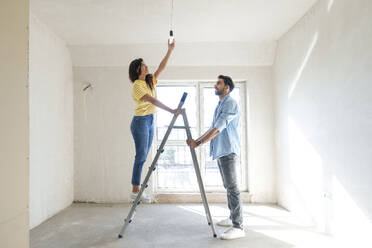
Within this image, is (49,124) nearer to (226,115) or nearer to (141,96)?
(141,96)

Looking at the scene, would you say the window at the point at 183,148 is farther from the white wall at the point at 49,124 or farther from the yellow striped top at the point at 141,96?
the yellow striped top at the point at 141,96

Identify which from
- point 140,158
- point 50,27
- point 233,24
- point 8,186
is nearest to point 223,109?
point 140,158

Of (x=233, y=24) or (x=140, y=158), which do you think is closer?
(x=140, y=158)

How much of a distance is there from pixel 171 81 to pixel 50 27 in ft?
6.37

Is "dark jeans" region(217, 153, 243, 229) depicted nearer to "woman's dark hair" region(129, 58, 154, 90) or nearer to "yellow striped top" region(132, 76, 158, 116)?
"yellow striped top" region(132, 76, 158, 116)

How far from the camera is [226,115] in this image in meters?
2.78

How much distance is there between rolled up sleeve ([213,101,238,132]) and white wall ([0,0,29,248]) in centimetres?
163

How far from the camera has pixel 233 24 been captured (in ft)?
12.8

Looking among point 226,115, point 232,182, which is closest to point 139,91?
point 226,115

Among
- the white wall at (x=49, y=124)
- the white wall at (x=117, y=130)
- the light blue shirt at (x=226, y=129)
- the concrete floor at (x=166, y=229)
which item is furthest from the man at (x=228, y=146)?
the white wall at (x=49, y=124)

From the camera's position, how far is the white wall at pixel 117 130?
4.69m

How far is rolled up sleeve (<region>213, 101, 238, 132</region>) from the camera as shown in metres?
2.74

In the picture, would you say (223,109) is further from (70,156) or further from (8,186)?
(70,156)

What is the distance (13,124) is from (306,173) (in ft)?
10.3
